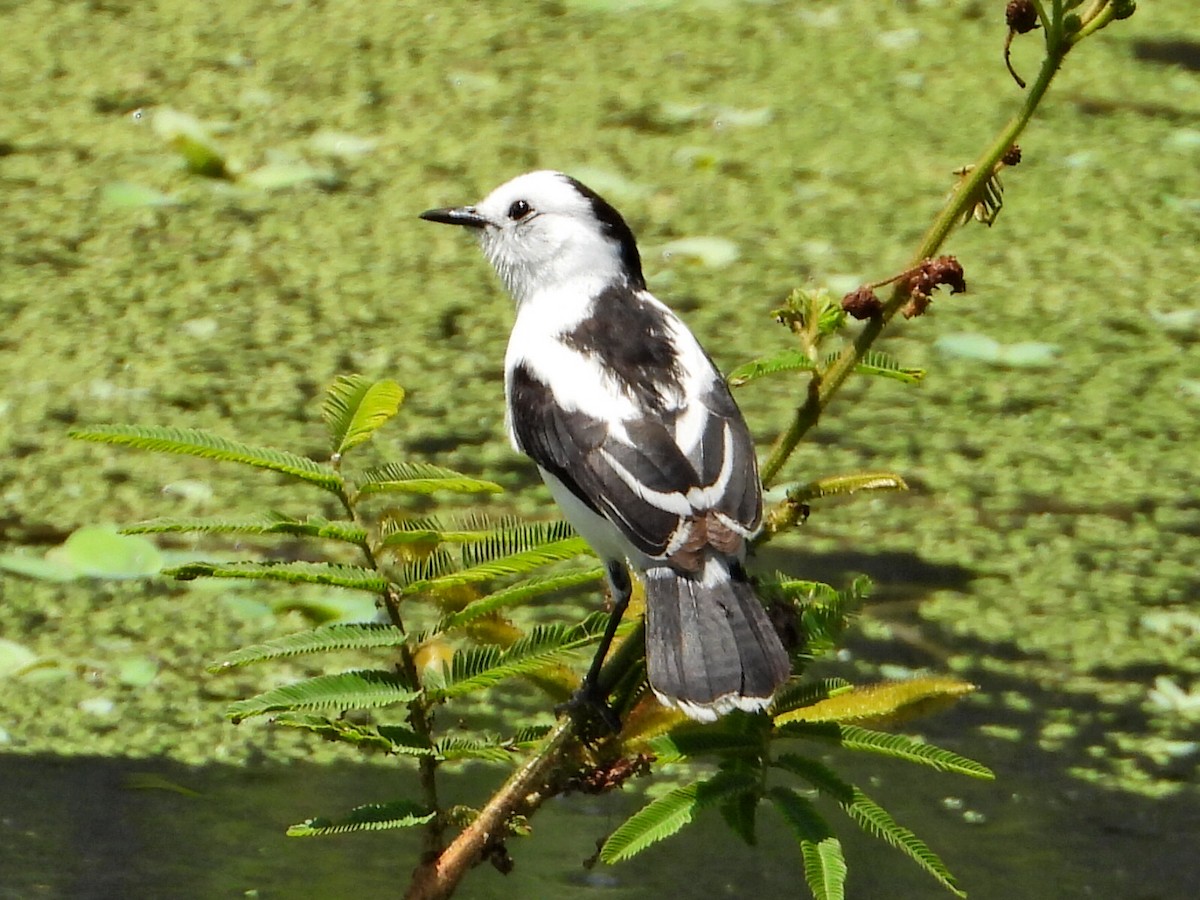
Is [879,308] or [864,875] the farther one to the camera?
[864,875]

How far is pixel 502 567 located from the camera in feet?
6.24

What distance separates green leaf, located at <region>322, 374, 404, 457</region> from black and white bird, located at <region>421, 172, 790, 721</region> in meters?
0.34

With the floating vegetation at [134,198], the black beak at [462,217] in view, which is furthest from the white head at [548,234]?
the floating vegetation at [134,198]

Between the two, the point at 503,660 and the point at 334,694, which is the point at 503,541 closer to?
the point at 503,660

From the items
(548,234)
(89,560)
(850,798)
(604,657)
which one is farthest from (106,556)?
(850,798)

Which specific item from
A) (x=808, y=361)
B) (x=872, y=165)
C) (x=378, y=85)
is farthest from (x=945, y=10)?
(x=808, y=361)

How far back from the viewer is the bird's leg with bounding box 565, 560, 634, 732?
6.56 ft

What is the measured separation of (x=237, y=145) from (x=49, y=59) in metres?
0.83

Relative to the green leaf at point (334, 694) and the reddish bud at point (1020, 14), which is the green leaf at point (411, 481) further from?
the reddish bud at point (1020, 14)

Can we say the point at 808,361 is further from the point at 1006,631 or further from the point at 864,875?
the point at 1006,631

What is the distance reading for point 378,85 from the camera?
5.97 meters

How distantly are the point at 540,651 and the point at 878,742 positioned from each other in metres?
0.31

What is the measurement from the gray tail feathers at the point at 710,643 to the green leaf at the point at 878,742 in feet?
0.21

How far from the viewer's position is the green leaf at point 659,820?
1.80m
